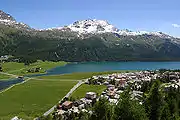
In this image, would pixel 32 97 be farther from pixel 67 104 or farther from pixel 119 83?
pixel 119 83

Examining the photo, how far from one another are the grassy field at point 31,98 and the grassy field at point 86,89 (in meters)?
4.47

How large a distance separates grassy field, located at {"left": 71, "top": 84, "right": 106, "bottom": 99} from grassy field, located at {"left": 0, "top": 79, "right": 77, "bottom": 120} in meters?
4.47

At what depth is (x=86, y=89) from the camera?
129250mm

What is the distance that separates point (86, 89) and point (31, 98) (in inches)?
1057

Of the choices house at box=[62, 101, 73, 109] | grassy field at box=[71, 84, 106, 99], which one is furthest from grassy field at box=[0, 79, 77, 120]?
house at box=[62, 101, 73, 109]

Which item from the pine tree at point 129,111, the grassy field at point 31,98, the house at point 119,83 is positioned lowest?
the grassy field at point 31,98

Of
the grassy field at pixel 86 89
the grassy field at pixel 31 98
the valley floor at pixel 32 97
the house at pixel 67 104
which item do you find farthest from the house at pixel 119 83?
the house at pixel 67 104

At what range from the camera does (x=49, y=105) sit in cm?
9788

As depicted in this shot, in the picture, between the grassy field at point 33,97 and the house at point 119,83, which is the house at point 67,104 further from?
the house at point 119,83

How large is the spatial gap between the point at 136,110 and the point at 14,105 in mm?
65186

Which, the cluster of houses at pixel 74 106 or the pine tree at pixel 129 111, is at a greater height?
→ the pine tree at pixel 129 111

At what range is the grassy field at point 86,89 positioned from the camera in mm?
117600

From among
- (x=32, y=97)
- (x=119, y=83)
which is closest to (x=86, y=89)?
(x=119, y=83)

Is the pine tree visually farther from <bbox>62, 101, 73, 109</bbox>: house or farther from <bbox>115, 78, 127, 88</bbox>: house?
<bbox>115, 78, 127, 88</bbox>: house
